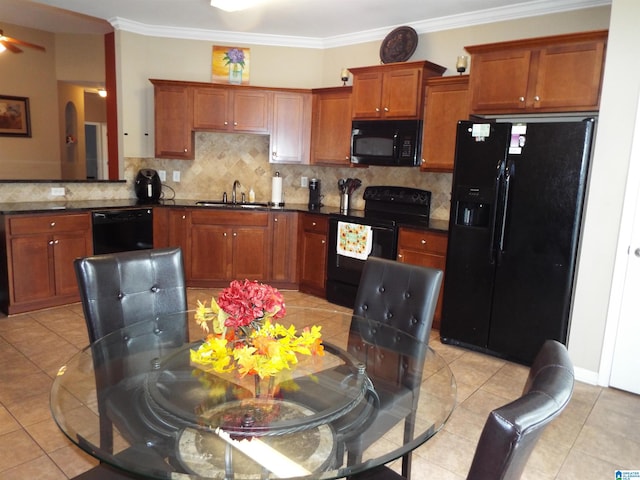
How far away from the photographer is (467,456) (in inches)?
88.0

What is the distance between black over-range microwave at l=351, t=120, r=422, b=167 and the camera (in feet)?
13.4

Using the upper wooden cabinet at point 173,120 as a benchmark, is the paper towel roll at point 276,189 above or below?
below

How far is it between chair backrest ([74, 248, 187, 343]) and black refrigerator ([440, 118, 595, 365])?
217cm

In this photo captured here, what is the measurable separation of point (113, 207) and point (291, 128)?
1.95m

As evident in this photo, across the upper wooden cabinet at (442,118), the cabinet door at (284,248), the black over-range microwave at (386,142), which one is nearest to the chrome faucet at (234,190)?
the cabinet door at (284,248)

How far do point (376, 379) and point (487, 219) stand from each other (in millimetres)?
2115

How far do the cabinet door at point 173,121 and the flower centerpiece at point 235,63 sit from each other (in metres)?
0.55

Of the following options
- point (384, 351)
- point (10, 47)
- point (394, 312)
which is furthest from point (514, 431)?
point (10, 47)

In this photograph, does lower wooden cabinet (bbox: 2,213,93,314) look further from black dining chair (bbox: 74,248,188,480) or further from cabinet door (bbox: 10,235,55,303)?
black dining chair (bbox: 74,248,188,480)

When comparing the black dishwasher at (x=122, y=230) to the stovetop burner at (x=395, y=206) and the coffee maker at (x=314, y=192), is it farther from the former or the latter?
the stovetop burner at (x=395, y=206)

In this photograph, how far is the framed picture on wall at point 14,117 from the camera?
20.3ft

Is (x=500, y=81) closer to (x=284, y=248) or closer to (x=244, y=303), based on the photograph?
(x=284, y=248)

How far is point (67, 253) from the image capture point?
4.05 metres

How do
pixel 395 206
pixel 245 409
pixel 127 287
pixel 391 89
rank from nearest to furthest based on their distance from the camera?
pixel 245 409 → pixel 127 287 → pixel 391 89 → pixel 395 206
